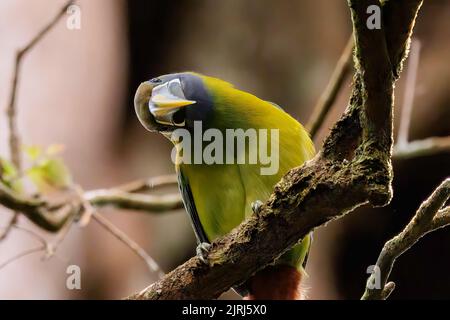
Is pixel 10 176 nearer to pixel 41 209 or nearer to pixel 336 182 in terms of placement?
pixel 41 209

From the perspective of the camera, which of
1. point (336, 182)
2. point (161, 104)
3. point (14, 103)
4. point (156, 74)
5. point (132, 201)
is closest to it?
point (336, 182)

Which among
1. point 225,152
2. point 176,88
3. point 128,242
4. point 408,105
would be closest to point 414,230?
point 225,152

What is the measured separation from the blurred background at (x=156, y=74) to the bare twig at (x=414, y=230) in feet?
3.58

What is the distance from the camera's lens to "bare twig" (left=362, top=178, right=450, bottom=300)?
2.81ft

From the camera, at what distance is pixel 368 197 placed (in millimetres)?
791

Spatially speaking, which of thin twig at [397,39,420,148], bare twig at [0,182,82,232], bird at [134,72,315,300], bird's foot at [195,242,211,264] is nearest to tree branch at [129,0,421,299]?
bird's foot at [195,242,211,264]

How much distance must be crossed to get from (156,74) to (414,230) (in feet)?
4.78

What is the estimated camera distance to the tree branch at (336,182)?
2.59 ft

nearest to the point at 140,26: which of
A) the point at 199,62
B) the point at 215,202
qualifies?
the point at 199,62

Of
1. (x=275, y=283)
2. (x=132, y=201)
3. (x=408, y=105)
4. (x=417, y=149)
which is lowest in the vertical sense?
(x=275, y=283)

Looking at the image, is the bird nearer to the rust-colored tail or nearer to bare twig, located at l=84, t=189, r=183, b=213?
the rust-colored tail

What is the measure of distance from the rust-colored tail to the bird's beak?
357mm

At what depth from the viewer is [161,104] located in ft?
3.74
